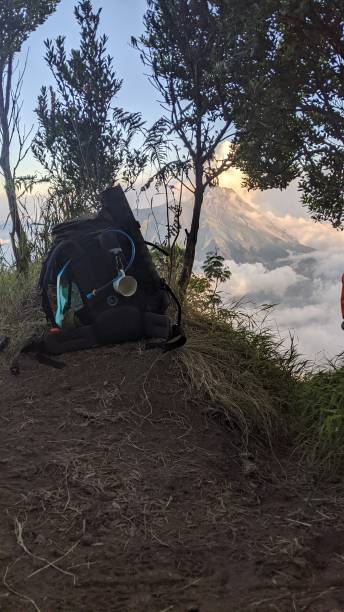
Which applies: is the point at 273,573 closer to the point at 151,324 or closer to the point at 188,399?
the point at 188,399

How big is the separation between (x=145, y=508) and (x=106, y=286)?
6.42 ft

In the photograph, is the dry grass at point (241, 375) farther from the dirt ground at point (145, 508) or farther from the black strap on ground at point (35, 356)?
the black strap on ground at point (35, 356)

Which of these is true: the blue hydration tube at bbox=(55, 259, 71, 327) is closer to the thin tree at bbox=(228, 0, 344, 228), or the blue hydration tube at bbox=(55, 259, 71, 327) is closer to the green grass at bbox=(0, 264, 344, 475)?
the green grass at bbox=(0, 264, 344, 475)

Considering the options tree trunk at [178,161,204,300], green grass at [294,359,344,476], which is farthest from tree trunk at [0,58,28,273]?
green grass at [294,359,344,476]

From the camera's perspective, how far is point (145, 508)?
2781 mm

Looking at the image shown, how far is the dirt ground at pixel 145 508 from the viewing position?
2.21m

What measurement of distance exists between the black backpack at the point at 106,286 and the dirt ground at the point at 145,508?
0.27 m

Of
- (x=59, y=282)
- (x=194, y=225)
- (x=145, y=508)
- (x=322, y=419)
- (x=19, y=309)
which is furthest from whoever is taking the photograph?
(x=194, y=225)

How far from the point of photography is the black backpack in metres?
4.31

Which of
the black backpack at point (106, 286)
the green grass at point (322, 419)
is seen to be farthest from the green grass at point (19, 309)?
the green grass at point (322, 419)

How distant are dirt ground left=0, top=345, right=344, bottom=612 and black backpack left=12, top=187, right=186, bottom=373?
0.87 feet

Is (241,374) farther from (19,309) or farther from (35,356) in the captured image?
(19,309)

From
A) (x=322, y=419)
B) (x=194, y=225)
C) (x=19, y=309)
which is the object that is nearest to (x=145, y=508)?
(x=322, y=419)

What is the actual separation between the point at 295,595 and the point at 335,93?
729cm
